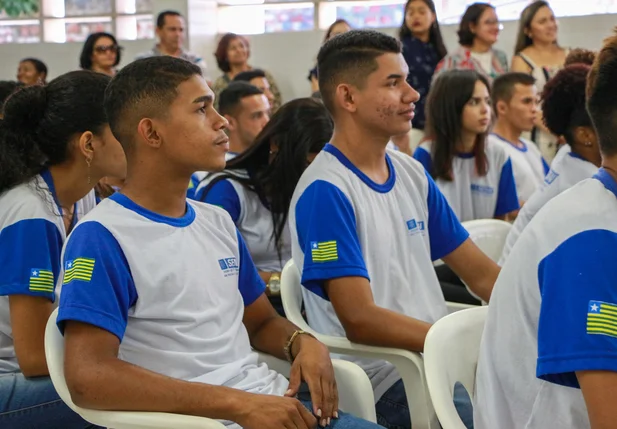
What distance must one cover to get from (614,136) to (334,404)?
768 mm

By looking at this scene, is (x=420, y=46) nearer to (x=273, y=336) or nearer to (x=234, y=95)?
(x=234, y=95)

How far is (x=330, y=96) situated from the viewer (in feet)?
7.69

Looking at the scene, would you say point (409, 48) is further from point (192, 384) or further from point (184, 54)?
point (192, 384)

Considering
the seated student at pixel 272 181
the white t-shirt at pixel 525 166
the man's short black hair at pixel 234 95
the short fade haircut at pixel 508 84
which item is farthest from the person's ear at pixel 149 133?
the short fade haircut at pixel 508 84

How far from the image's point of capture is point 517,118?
4312mm

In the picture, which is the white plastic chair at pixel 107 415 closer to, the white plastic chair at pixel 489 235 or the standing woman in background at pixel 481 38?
the white plastic chair at pixel 489 235

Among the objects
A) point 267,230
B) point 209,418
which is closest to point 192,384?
point 209,418

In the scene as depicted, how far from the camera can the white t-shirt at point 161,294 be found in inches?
58.7

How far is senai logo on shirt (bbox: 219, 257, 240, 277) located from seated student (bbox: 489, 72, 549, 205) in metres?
2.63

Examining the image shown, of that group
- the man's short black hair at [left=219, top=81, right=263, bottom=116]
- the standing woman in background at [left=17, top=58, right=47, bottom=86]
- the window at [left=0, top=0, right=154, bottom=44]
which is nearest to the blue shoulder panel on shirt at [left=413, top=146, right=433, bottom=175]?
the man's short black hair at [left=219, top=81, right=263, bottom=116]

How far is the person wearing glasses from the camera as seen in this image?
5.27 m

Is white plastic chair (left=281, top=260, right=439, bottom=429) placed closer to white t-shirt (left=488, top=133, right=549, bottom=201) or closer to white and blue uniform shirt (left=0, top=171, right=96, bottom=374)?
white and blue uniform shirt (left=0, top=171, right=96, bottom=374)

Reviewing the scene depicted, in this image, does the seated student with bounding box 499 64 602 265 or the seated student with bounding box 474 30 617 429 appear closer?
the seated student with bounding box 474 30 617 429

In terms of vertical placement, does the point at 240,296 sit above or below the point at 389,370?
above
